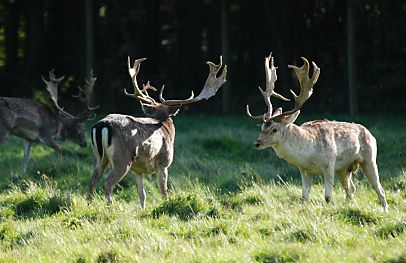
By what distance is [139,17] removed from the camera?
20281 mm

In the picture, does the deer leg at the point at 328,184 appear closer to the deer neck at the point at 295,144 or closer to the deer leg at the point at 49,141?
the deer neck at the point at 295,144

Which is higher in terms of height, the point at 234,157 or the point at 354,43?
the point at 354,43

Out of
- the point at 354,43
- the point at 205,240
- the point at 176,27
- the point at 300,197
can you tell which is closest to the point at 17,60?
the point at 176,27

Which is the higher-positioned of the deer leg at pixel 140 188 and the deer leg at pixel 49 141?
the deer leg at pixel 140 188

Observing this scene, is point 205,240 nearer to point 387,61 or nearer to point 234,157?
point 234,157

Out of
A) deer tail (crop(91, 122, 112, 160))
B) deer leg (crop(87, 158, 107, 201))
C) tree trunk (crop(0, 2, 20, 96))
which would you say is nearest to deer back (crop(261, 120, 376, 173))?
deer tail (crop(91, 122, 112, 160))

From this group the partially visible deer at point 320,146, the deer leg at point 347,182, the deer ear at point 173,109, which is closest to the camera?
the partially visible deer at point 320,146

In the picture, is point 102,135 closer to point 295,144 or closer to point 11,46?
point 295,144

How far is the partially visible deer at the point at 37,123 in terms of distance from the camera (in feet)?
43.5

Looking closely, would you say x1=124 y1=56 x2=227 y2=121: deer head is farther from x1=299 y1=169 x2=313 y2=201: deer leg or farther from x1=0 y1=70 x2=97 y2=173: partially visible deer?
x1=0 y1=70 x2=97 y2=173: partially visible deer

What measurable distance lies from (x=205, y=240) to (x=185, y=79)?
12.9 meters

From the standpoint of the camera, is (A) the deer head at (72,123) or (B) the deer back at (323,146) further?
(A) the deer head at (72,123)

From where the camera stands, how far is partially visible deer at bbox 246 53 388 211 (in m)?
9.26

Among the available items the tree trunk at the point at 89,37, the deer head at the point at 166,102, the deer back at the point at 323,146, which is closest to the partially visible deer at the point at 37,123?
the deer head at the point at 166,102
